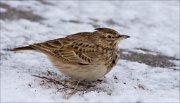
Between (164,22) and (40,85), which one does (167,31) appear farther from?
(40,85)

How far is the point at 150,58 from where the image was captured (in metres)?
8.11

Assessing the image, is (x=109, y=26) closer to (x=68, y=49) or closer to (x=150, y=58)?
(x=150, y=58)

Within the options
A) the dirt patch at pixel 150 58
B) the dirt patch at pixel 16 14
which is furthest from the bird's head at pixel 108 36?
the dirt patch at pixel 16 14

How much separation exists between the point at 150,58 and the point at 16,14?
2675 mm

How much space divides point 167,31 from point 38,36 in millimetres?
2480

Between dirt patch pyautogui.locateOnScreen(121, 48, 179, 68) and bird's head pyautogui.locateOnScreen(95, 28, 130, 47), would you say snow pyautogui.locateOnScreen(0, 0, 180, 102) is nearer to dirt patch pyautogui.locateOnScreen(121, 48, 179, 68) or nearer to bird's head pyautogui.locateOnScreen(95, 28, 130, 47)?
dirt patch pyautogui.locateOnScreen(121, 48, 179, 68)

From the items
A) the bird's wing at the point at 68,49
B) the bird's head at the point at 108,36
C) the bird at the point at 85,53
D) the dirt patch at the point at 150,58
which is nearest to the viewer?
the bird at the point at 85,53

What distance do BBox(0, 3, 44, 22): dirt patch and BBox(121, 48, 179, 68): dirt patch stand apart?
6.39ft

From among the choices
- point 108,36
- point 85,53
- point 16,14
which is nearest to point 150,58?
point 108,36

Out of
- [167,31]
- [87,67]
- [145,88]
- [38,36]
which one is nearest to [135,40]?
[167,31]

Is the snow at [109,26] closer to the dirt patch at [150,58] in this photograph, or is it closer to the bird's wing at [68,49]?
the dirt patch at [150,58]

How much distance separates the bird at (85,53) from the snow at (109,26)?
258mm

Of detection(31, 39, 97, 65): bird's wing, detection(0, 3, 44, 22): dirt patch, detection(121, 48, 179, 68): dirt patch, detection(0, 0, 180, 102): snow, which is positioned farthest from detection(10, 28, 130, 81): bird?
detection(0, 3, 44, 22): dirt patch

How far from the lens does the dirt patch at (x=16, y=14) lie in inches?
364
